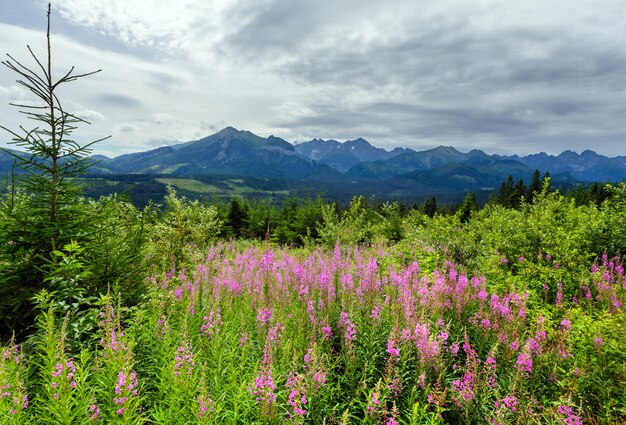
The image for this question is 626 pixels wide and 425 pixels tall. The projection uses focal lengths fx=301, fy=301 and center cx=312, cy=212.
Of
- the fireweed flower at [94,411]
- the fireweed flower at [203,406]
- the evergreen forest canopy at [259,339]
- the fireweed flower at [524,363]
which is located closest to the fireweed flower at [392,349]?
the evergreen forest canopy at [259,339]

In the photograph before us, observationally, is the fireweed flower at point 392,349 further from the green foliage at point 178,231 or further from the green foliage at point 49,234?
the green foliage at point 178,231

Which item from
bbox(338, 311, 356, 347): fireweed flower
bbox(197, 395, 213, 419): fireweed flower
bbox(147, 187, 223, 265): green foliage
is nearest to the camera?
bbox(197, 395, 213, 419): fireweed flower

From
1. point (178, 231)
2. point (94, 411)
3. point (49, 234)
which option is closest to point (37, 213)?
point (49, 234)

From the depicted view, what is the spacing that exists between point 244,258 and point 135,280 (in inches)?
145

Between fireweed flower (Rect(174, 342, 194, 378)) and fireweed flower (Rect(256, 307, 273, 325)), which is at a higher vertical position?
fireweed flower (Rect(174, 342, 194, 378))

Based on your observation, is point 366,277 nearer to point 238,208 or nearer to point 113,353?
point 113,353

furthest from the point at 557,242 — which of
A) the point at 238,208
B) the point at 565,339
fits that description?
the point at 238,208

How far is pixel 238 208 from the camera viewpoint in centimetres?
3266

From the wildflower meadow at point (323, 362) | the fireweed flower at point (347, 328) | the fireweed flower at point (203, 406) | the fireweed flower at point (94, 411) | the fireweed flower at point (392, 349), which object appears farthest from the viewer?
the fireweed flower at point (347, 328)

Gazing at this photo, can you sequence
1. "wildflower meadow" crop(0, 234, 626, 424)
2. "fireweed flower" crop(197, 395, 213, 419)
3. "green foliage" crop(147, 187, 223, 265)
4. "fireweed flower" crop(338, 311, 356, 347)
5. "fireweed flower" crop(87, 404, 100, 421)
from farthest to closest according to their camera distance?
"green foliage" crop(147, 187, 223, 265), "fireweed flower" crop(338, 311, 356, 347), "wildflower meadow" crop(0, 234, 626, 424), "fireweed flower" crop(87, 404, 100, 421), "fireweed flower" crop(197, 395, 213, 419)

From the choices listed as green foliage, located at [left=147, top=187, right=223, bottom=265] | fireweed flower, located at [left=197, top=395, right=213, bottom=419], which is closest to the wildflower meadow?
fireweed flower, located at [left=197, top=395, right=213, bottom=419]

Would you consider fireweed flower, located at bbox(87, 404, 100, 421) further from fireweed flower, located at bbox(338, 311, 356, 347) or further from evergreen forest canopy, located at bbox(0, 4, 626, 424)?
fireweed flower, located at bbox(338, 311, 356, 347)

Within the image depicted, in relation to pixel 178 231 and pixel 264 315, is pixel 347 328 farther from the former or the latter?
pixel 178 231

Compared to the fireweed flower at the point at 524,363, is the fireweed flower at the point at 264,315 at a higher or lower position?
higher
